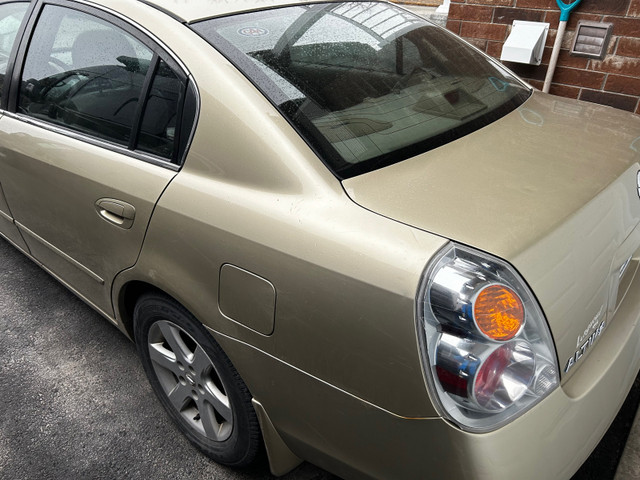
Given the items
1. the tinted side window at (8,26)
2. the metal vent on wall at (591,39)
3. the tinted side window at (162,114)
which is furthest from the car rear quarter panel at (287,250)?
the metal vent on wall at (591,39)

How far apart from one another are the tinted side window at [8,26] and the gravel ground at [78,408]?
1.14m

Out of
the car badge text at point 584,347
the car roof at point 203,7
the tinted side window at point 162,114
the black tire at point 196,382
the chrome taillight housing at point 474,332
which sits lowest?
the black tire at point 196,382

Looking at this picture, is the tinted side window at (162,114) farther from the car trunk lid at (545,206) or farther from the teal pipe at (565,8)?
the teal pipe at (565,8)

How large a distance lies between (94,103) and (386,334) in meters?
1.44

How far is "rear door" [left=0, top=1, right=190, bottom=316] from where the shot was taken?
176 cm

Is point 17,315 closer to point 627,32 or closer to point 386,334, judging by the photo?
point 386,334

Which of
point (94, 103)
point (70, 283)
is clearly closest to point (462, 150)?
point (94, 103)

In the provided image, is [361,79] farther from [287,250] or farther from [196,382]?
[196,382]

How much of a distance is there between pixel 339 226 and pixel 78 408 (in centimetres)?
156

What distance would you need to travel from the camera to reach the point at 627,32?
3602 mm

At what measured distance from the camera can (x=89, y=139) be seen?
6.53 ft

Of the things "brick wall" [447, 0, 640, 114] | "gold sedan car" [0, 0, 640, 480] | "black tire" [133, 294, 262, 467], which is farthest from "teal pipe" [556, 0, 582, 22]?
"black tire" [133, 294, 262, 467]

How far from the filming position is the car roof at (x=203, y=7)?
1.77m

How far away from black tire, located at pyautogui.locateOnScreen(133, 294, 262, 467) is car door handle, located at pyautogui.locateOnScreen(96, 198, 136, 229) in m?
0.27
